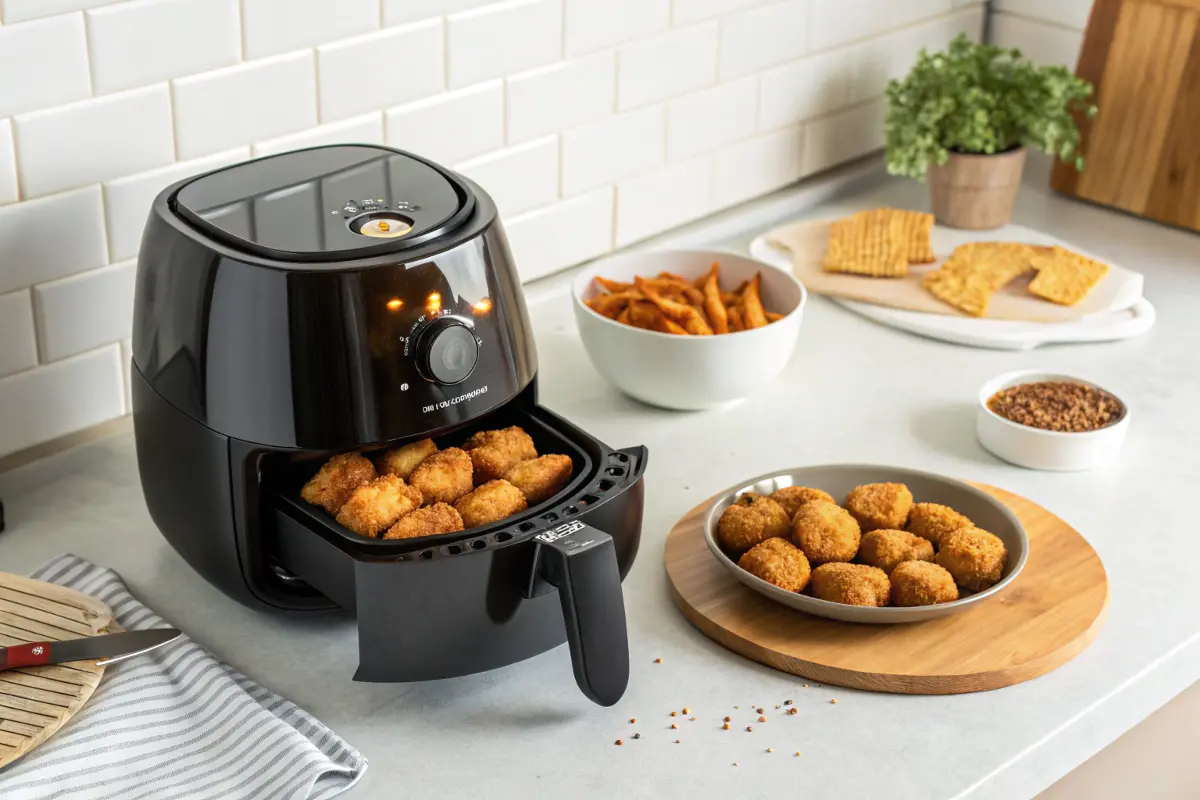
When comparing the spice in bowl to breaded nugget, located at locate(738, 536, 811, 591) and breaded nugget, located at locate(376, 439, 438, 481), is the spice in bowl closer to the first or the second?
breaded nugget, located at locate(738, 536, 811, 591)

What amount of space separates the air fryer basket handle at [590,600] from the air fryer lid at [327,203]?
0.23 meters

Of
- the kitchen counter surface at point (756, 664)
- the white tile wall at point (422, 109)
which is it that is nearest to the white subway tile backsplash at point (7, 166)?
the white tile wall at point (422, 109)

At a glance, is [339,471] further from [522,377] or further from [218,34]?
[218,34]

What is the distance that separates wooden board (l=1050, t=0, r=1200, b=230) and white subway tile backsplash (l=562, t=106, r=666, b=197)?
62 centimetres

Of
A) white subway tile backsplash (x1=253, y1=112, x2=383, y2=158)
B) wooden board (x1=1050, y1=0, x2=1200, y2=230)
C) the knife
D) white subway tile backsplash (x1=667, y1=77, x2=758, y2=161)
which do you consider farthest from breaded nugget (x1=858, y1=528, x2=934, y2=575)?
wooden board (x1=1050, y1=0, x2=1200, y2=230)

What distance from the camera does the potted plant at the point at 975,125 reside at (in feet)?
5.70

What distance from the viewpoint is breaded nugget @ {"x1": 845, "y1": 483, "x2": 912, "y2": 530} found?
44.6 inches

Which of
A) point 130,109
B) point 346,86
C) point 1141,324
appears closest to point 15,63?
point 130,109

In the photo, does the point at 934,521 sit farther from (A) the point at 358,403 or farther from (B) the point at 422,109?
(B) the point at 422,109

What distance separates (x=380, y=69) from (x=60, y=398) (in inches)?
17.2

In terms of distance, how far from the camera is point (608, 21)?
1.56m

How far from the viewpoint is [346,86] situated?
4.44ft

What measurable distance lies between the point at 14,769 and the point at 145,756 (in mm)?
80

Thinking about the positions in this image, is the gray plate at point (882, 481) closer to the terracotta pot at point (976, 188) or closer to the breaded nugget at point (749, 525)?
the breaded nugget at point (749, 525)
